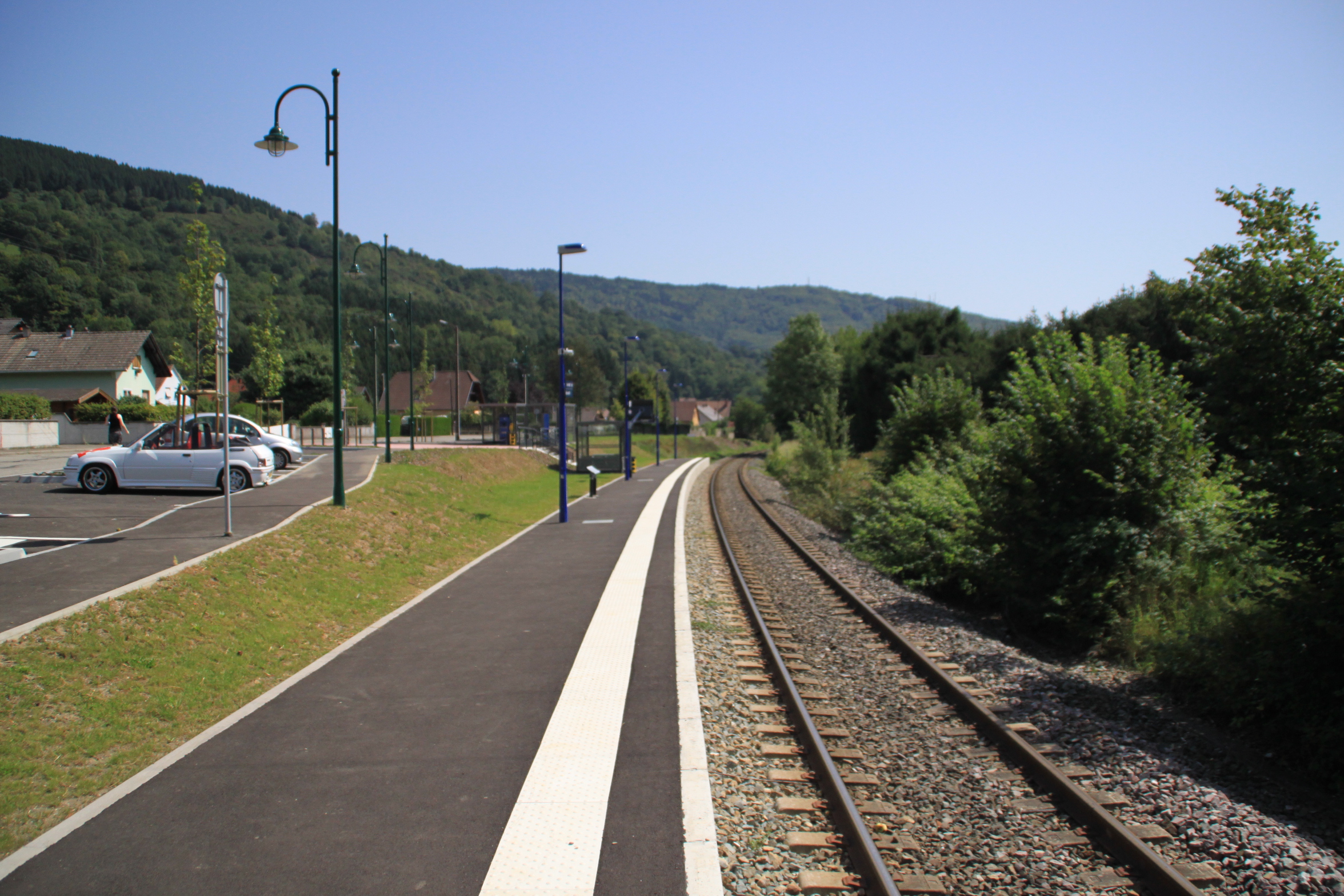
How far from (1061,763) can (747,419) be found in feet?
406

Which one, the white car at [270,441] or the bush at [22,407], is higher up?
the bush at [22,407]

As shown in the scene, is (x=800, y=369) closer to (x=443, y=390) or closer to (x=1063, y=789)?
(x=443, y=390)

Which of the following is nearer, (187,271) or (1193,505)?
(1193,505)

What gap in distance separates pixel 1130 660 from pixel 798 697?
5.04 m

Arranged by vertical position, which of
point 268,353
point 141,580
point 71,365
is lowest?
point 141,580

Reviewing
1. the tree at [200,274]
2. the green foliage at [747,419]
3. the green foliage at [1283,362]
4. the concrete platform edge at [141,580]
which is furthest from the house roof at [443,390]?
the green foliage at [1283,362]

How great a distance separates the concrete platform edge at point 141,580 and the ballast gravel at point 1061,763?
7.76 m

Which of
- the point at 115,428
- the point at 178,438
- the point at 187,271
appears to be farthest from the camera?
the point at 115,428

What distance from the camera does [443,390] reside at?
323 feet

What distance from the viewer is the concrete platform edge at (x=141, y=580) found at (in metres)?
7.91

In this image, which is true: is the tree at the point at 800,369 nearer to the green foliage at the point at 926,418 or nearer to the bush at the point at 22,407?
the green foliage at the point at 926,418

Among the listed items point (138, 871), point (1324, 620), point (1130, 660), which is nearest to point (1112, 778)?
point (1324, 620)

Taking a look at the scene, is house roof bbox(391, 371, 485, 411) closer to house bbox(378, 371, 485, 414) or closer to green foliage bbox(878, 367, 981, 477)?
house bbox(378, 371, 485, 414)

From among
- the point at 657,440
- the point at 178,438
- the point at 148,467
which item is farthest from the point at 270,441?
the point at 657,440
